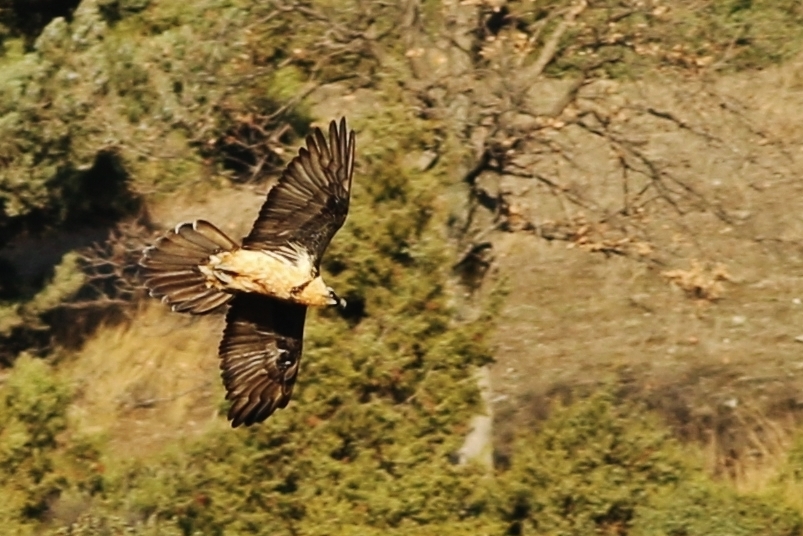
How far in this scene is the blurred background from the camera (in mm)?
14305

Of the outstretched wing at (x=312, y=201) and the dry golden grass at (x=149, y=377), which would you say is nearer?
the outstretched wing at (x=312, y=201)

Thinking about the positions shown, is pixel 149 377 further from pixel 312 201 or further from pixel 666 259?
pixel 312 201

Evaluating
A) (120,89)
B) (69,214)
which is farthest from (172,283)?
(69,214)

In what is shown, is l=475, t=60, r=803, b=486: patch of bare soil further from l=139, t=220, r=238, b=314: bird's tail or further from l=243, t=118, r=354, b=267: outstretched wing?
l=139, t=220, r=238, b=314: bird's tail

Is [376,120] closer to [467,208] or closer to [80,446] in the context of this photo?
[467,208]

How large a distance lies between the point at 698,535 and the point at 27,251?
26.0 ft

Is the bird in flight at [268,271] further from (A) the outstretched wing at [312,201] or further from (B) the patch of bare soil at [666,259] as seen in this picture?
(B) the patch of bare soil at [666,259]

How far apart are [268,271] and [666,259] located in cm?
712

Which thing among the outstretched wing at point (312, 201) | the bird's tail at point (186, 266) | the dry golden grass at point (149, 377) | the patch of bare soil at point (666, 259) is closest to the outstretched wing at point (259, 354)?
the bird's tail at point (186, 266)

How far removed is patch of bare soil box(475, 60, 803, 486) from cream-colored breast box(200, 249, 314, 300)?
582 cm

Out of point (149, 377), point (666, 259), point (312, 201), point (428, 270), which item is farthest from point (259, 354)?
point (149, 377)

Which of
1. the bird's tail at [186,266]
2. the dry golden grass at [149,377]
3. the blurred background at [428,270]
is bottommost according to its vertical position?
the dry golden grass at [149,377]

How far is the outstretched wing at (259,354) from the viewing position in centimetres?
1070

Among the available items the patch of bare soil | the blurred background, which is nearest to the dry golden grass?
the blurred background
